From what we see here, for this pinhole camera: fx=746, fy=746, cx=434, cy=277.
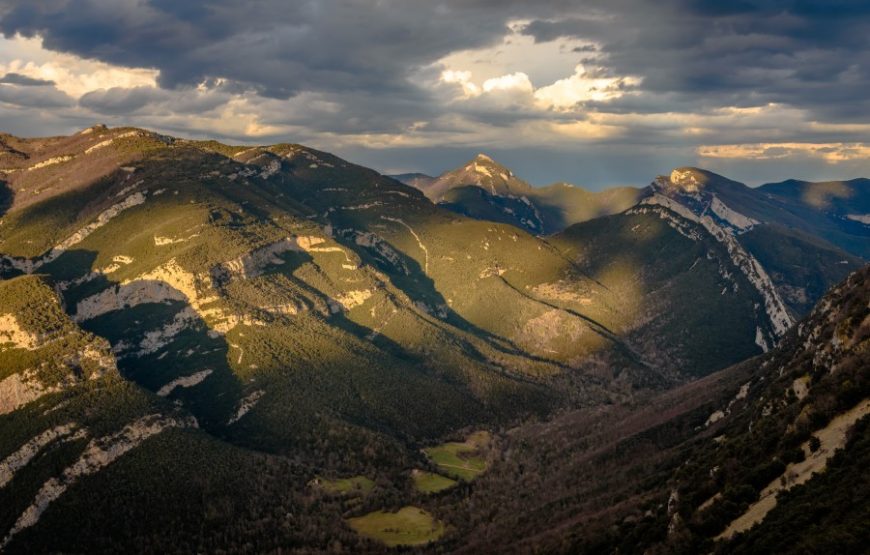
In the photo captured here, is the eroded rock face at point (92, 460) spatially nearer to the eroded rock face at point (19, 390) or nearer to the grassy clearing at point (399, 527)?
the eroded rock face at point (19, 390)

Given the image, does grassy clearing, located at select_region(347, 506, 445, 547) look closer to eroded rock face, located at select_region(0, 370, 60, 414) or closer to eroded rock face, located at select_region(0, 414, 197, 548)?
eroded rock face, located at select_region(0, 414, 197, 548)

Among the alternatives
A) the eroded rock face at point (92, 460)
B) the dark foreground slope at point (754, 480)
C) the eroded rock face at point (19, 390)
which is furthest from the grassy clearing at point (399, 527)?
the eroded rock face at point (19, 390)

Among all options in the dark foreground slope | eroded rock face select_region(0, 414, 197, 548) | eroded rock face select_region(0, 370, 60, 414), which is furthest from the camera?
eroded rock face select_region(0, 370, 60, 414)

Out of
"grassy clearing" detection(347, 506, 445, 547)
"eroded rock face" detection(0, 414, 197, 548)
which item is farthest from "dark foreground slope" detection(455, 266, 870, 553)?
"eroded rock face" detection(0, 414, 197, 548)

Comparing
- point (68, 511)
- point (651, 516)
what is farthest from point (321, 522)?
point (651, 516)

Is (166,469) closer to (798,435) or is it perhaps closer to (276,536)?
(276,536)

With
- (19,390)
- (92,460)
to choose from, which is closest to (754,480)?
(92,460)

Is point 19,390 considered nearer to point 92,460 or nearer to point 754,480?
point 92,460
